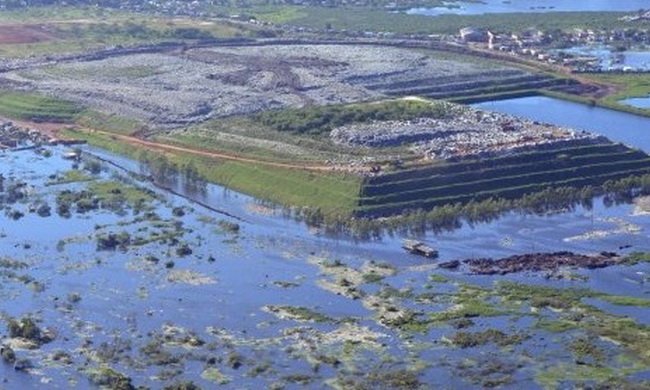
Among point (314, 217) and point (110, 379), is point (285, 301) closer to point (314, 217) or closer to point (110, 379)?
point (110, 379)

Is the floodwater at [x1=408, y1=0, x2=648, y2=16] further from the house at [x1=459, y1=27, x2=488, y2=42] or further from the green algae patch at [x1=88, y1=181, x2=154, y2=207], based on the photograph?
the green algae patch at [x1=88, y1=181, x2=154, y2=207]

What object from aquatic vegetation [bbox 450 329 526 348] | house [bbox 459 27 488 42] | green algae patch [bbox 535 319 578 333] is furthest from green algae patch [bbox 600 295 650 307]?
house [bbox 459 27 488 42]

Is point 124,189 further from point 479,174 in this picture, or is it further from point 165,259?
point 479,174

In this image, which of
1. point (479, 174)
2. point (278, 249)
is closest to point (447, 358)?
point (278, 249)

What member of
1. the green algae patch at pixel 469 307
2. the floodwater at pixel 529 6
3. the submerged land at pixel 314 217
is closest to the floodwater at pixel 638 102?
the submerged land at pixel 314 217

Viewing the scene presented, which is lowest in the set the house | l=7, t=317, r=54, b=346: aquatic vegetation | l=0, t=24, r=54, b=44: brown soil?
l=7, t=317, r=54, b=346: aquatic vegetation
